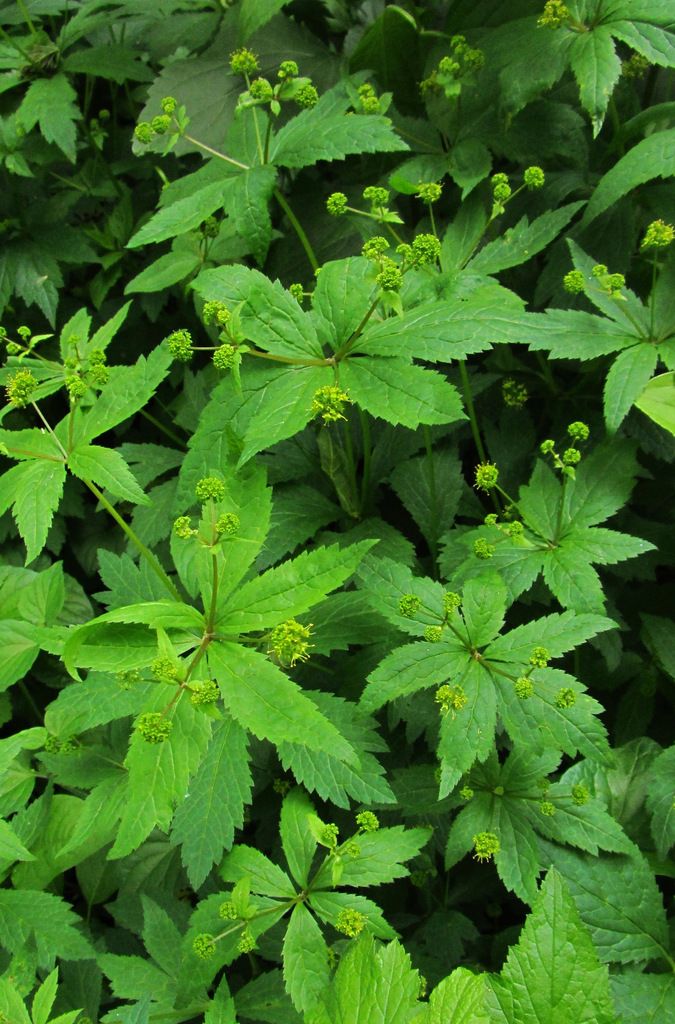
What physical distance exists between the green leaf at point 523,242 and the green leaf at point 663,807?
1.30 metres

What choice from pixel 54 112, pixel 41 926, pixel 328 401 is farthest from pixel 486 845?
pixel 54 112

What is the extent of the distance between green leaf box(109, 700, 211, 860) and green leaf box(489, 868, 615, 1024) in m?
0.68

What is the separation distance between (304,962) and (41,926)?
0.76 m

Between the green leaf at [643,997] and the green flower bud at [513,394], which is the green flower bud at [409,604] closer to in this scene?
the green flower bud at [513,394]

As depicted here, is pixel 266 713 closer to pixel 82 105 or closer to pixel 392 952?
pixel 392 952

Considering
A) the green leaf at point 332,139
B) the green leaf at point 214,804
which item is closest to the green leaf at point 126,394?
the green leaf at point 332,139

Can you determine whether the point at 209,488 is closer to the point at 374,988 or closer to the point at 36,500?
the point at 36,500

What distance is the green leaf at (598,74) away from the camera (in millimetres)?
2092

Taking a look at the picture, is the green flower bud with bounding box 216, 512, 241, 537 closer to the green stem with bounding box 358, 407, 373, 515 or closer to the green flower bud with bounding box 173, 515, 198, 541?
the green flower bud with bounding box 173, 515, 198, 541

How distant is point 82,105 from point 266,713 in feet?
8.78

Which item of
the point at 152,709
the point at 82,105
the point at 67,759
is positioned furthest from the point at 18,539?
the point at 82,105

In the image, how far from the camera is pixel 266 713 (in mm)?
1658

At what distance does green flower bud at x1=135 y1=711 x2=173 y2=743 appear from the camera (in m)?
1.62

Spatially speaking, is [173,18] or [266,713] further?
[173,18]
